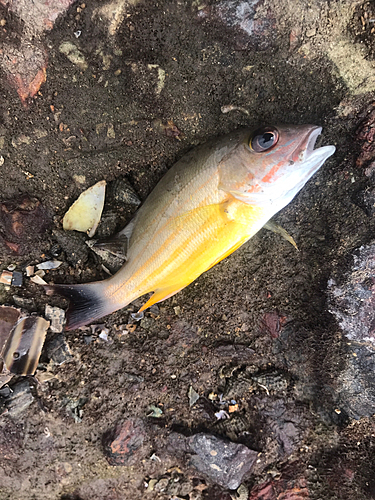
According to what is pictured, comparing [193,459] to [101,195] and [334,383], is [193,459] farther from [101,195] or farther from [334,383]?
[101,195]

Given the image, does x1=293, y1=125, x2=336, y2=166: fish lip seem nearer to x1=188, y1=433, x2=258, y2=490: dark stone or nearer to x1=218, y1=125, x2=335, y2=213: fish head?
x1=218, y1=125, x2=335, y2=213: fish head

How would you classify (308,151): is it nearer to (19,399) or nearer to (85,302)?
(85,302)

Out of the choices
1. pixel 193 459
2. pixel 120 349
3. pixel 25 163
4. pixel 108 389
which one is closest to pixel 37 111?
pixel 25 163

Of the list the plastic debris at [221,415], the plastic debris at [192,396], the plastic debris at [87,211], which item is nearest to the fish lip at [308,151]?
the plastic debris at [87,211]

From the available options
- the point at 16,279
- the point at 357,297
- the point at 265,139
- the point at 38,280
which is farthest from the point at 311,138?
the point at 16,279

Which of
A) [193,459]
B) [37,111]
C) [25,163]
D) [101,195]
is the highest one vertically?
[37,111]

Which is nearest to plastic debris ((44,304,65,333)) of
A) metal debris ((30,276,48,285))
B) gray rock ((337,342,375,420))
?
metal debris ((30,276,48,285))
